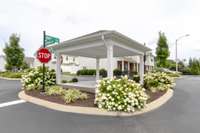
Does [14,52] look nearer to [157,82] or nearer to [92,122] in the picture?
[157,82]

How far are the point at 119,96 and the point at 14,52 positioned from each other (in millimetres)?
23780

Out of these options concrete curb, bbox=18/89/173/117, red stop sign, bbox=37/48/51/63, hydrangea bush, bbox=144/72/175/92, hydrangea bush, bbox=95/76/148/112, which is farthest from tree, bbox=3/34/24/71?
hydrangea bush, bbox=95/76/148/112

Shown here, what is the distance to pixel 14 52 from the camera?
88.0 feet

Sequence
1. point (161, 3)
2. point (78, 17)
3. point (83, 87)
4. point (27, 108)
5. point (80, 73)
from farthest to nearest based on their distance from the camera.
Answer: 1. point (80, 73)
2. point (78, 17)
3. point (161, 3)
4. point (83, 87)
5. point (27, 108)

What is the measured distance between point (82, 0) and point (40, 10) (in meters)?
3.82

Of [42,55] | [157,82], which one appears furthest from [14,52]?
[157,82]

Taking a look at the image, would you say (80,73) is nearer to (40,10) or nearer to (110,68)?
(40,10)

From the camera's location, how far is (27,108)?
26.2 feet

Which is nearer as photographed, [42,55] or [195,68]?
[42,55]

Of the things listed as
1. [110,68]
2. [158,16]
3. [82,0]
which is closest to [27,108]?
[110,68]

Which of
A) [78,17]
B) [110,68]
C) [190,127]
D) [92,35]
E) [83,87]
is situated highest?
[78,17]

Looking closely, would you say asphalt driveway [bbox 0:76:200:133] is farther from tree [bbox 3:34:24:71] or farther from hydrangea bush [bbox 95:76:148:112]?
tree [bbox 3:34:24:71]

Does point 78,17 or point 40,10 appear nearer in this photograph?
point 40,10

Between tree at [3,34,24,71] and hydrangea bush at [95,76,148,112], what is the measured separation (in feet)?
74.8
